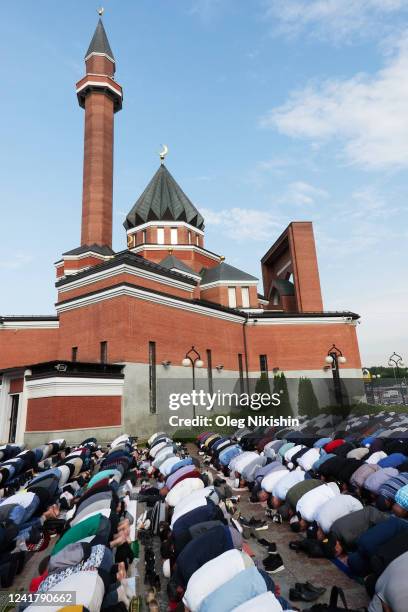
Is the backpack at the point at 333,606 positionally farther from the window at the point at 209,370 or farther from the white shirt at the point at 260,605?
the window at the point at 209,370

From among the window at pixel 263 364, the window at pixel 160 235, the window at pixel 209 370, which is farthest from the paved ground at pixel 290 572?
the window at pixel 160 235

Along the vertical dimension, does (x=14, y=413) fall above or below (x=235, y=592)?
above

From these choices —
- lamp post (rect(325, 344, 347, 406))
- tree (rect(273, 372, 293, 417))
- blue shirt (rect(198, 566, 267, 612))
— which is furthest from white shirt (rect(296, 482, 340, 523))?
lamp post (rect(325, 344, 347, 406))

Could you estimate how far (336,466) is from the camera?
322 inches

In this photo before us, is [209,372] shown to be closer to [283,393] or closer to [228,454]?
[283,393]

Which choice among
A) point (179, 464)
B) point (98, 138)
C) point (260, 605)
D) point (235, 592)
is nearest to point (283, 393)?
point (179, 464)

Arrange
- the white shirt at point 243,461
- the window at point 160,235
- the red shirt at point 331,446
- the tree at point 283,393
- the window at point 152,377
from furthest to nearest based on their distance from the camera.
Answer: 1. the window at point 160,235
2. the tree at point 283,393
3. the window at point 152,377
4. the red shirt at point 331,446
5. the white shirt at point 243,461

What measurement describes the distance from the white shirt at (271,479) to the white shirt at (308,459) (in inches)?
58.3

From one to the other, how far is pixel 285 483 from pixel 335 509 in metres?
1.75

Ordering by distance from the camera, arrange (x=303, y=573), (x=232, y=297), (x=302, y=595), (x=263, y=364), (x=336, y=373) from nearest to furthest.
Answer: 1. (x=302, y=595)
2. (x=303, y=573)
3. (x=263, y=364)
4. (x=336, y=373)
5. (x=232, y=297)

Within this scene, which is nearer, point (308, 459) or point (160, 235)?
point (308, 459)

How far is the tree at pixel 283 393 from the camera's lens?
984 inches

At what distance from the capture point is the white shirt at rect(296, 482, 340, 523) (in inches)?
245

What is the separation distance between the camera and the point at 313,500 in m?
6.29
